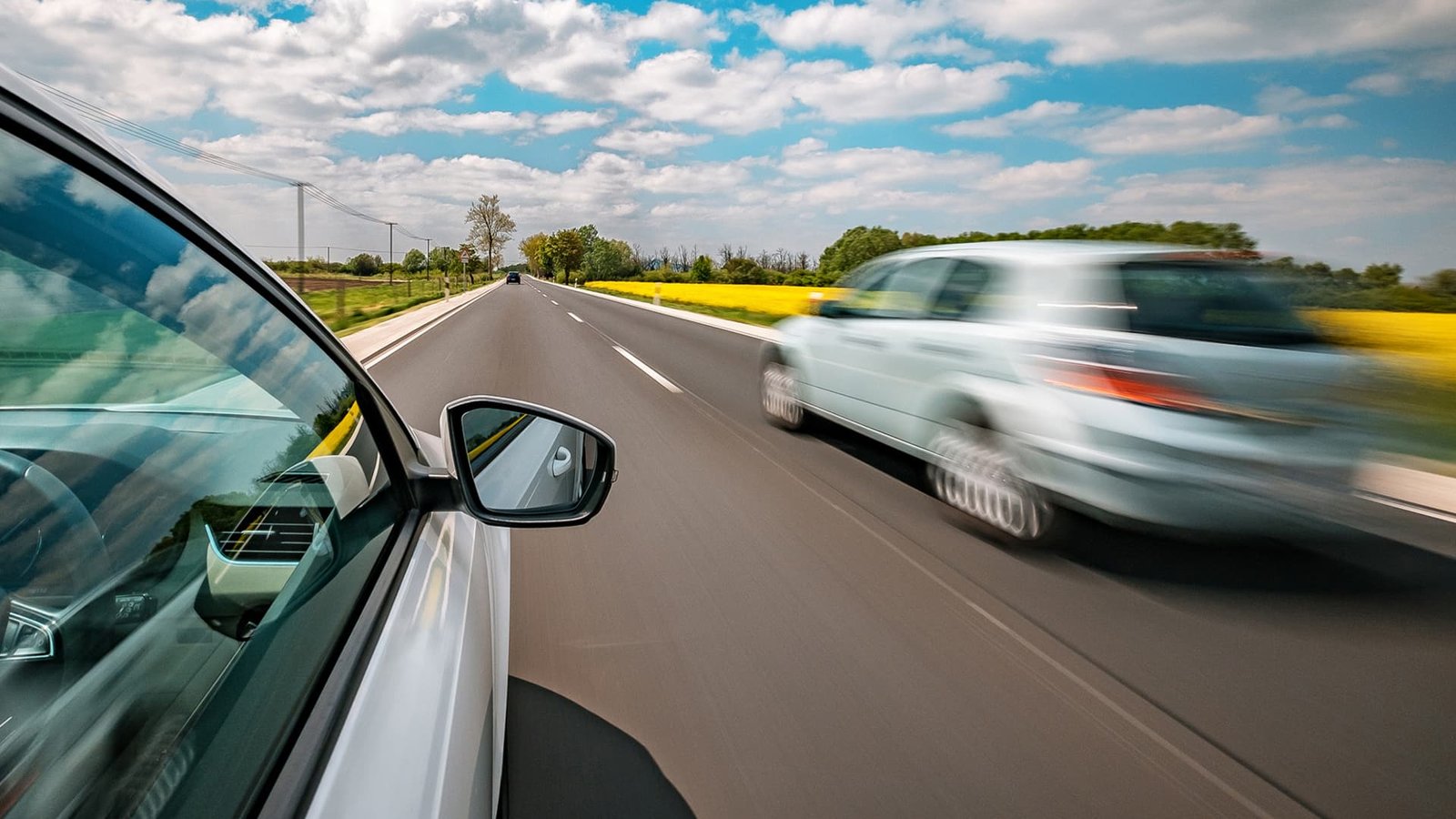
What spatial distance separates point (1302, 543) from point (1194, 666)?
1.62 metres

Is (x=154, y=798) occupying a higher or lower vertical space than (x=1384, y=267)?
lower

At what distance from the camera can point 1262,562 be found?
4.47 m

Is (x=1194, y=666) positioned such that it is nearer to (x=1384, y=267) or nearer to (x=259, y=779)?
(x=259, y=779)

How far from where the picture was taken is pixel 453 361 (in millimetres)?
14102

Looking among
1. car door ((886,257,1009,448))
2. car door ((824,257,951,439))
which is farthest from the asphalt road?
car door ((824,257,951,439))

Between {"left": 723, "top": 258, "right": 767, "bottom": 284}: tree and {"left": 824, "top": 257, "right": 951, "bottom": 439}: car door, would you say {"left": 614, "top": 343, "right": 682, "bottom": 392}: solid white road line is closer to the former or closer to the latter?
{"left": 824, "top": 257, "right": 951, "bottom": 439}: car door

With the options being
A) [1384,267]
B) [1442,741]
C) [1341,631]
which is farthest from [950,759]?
[1384,267]

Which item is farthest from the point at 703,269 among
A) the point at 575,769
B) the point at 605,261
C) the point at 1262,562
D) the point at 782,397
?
the point at 575,769

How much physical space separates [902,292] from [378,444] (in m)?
4.90

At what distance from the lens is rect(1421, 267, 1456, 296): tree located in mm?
13156

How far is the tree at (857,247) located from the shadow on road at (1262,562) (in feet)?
219

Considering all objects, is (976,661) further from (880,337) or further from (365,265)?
(365,265)

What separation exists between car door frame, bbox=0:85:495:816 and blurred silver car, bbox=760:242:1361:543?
3224 mm

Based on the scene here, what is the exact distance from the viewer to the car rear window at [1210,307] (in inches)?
161
